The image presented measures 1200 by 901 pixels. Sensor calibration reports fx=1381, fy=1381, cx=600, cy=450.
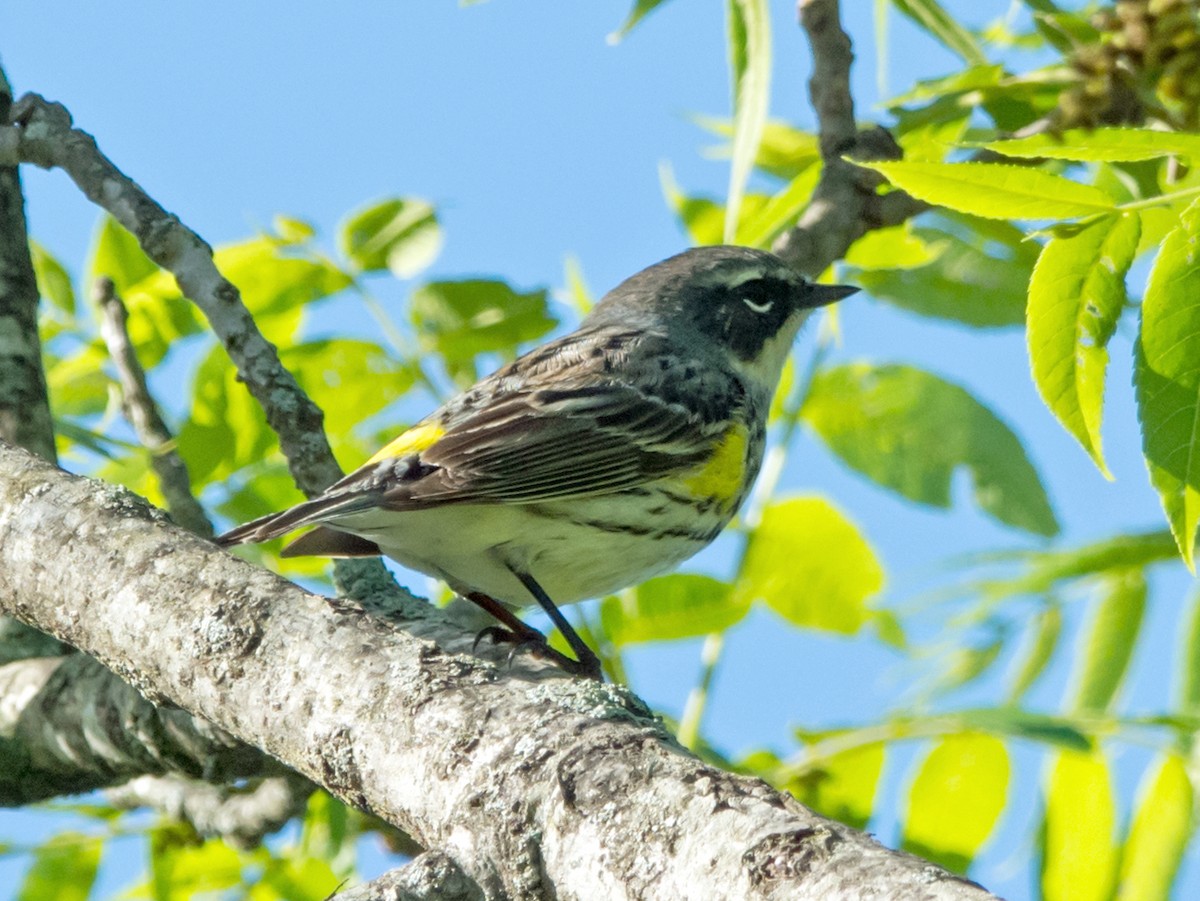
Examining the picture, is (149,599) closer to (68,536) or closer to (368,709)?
(68,536)

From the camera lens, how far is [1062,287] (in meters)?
2.29

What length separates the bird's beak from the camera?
169 inches

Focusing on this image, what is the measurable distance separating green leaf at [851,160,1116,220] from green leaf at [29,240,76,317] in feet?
8.30

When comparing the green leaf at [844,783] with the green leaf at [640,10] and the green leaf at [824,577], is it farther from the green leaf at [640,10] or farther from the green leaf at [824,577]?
the green leaf at [640,10]

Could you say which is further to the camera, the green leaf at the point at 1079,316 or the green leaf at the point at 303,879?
the green leaf at the point at 303,879

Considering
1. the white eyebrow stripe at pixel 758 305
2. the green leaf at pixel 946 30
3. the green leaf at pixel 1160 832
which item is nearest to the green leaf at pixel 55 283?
the white eyebrow stripe at pixel 758 305

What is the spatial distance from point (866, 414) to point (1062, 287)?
1374mm

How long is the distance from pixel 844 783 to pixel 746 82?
64.8 inches

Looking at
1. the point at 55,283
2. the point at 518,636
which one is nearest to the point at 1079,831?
the point at 518,636

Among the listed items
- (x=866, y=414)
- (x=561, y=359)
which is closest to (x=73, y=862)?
(x=561, y=359)

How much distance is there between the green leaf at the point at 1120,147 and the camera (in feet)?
6.84

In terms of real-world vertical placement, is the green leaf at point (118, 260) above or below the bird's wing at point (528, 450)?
above

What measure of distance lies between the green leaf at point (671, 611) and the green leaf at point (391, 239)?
1.10 meters

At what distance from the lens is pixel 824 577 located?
3510 millimetres
